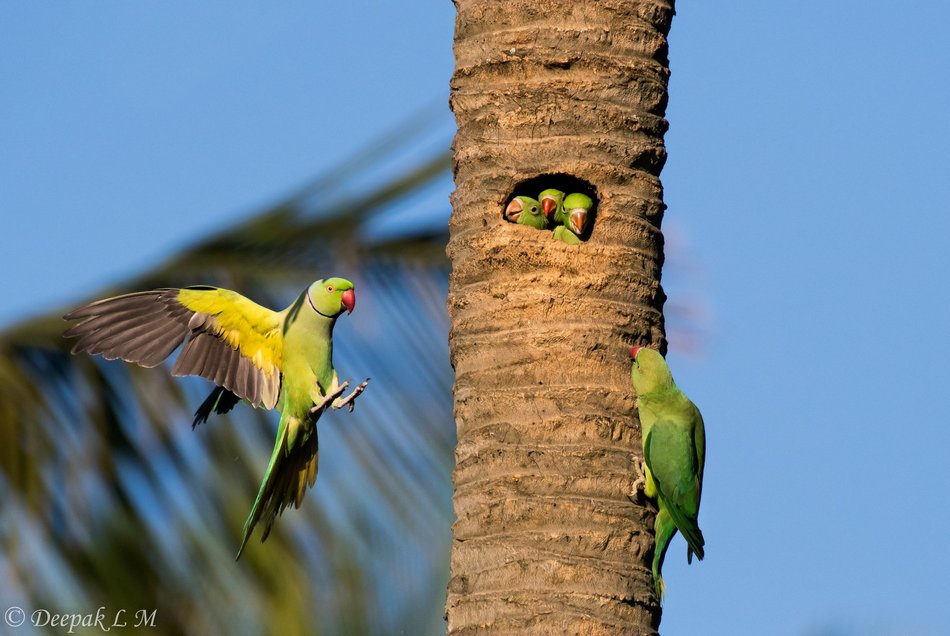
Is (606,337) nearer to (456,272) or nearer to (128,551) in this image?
(456,272)

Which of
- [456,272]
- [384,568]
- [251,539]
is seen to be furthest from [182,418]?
[456,272]

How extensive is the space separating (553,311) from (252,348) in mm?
1688

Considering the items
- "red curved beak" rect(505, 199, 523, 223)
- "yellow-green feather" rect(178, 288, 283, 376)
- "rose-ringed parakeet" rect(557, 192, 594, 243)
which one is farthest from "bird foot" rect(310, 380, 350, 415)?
"rose-ringed parakeet" rect(557, 192, 594, 243)

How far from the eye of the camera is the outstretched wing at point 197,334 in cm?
539

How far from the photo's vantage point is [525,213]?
15.9 feet

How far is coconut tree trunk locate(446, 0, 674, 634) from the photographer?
4.30m

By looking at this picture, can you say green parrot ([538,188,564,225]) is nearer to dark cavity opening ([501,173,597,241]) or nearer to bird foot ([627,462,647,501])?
dark cavity opening ([501,173,597,241])

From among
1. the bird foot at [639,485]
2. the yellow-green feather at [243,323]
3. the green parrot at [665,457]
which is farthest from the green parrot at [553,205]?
the yellow-green feather at [243,323]

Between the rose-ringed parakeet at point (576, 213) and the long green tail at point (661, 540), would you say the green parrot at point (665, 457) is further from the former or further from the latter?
the rose-ringed parakeet at point (576, 213)

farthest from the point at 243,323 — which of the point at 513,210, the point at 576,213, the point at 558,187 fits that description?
the point at 576,213

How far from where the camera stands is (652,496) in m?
4.50

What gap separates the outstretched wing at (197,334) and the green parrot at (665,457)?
71.5 inches

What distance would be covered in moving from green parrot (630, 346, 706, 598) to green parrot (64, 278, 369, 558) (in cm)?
138

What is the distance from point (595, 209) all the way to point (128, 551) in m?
2.64
